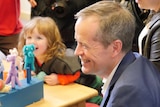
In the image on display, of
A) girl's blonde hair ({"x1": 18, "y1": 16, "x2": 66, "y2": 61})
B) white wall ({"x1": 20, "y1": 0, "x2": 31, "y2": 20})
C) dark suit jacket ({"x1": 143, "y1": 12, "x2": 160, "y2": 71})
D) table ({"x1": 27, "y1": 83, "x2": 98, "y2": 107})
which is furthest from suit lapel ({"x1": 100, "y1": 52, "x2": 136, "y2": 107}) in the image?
white wall ({"x1": 20, "y1": 0, "x2": 31, "y2": 20})

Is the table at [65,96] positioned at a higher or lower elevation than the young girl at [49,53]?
lower

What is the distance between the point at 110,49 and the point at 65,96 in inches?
18.5

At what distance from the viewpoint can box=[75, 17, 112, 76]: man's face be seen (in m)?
1.09

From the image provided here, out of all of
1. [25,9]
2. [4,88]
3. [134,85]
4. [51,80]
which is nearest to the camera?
[134,85]

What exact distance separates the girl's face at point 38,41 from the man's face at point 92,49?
0.65m

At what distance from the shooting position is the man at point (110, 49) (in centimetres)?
103

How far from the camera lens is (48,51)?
5.82 feet

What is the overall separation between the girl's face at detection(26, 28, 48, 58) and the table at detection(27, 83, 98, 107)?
9.1 inches

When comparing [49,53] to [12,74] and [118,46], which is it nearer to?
[12,74]

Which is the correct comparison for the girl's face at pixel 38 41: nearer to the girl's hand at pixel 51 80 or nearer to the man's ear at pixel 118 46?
the girl's hand at pixel 51 80

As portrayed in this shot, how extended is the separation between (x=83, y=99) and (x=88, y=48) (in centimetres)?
44

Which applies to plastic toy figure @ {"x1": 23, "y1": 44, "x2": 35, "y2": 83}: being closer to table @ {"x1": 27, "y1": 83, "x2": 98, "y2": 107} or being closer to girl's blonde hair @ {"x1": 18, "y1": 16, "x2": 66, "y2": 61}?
table @ {"x1": 27, "y1": 83, "x2": 98, "y2": 107}

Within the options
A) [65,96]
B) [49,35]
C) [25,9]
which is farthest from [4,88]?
[25,9]

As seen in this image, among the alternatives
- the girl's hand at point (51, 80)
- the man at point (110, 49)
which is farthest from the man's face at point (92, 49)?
the girl's hand at point (51, 80)
